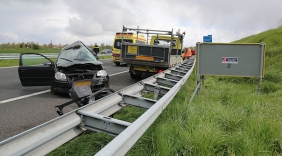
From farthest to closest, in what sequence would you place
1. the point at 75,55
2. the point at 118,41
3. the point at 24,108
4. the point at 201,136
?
the point at 118,41 < the point at 75,55 < the point at 24,108 < the point at 201,136

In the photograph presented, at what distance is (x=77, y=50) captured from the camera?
776cm

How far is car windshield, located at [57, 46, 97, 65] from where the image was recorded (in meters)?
7.46

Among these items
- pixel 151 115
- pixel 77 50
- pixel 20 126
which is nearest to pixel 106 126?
pixel 151 115

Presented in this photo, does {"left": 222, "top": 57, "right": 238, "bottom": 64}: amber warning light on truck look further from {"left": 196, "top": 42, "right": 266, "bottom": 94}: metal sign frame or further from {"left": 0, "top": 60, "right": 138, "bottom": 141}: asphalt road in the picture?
{"left": 0, "top": 60, "right": 138, "bottom": 141}: asphalt road

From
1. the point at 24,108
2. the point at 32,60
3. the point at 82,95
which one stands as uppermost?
the point at 32,60

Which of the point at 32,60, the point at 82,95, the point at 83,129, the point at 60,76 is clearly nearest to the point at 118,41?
the point at 32,60

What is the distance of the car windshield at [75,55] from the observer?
7457 mm

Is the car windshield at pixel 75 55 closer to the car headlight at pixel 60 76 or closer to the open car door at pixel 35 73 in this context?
the open car door at pixel 35 73

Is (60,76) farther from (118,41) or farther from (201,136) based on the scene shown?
(118,41)

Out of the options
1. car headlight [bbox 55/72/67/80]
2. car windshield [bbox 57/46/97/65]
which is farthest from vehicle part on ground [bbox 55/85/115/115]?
car windshield [bbox 57/46/97/65]

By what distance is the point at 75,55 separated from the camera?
760cm

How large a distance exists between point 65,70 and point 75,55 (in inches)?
26.5

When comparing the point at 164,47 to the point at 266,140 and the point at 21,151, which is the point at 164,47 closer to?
the point at 266,140

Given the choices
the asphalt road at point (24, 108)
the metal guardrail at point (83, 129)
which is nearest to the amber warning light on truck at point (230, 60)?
the metal guardrail at point (83, 129)
